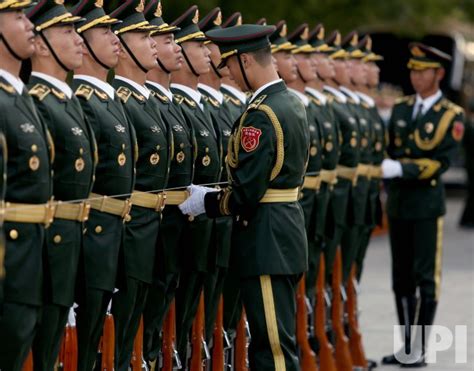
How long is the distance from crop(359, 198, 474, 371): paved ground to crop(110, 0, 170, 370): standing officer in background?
345cm

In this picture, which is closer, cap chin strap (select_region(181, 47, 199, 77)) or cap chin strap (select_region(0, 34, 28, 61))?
cap chin strap (select_region(0, 34, 28, 61))

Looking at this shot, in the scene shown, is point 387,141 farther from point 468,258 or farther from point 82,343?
point 468,258

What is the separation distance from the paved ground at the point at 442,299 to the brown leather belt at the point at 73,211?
4.29 meters

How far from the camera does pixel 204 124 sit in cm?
815

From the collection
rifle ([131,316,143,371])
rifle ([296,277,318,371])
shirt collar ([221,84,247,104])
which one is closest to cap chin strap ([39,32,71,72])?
rifle ([131,316,143,371])

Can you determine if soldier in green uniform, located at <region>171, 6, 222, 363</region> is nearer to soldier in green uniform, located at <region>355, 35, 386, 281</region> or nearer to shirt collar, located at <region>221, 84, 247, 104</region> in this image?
shirt collar, located at <region>221, 84, 247, 104</region>

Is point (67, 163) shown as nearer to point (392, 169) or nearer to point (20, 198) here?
point (20, 198)

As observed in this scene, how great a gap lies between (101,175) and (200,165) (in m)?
1.17

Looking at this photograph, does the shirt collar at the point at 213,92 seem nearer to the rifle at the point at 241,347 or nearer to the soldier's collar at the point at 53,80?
the rifle at the point at 241,347

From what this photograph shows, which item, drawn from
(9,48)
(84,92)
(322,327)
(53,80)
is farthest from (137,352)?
(322,327)

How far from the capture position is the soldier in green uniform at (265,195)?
718 cm

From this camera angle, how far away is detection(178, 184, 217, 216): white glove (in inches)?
296

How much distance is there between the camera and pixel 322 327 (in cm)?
998

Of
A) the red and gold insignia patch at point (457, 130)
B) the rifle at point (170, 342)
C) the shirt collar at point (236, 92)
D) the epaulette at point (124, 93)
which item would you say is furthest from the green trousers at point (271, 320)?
the red and gold insignia patch at point (457, 130)
